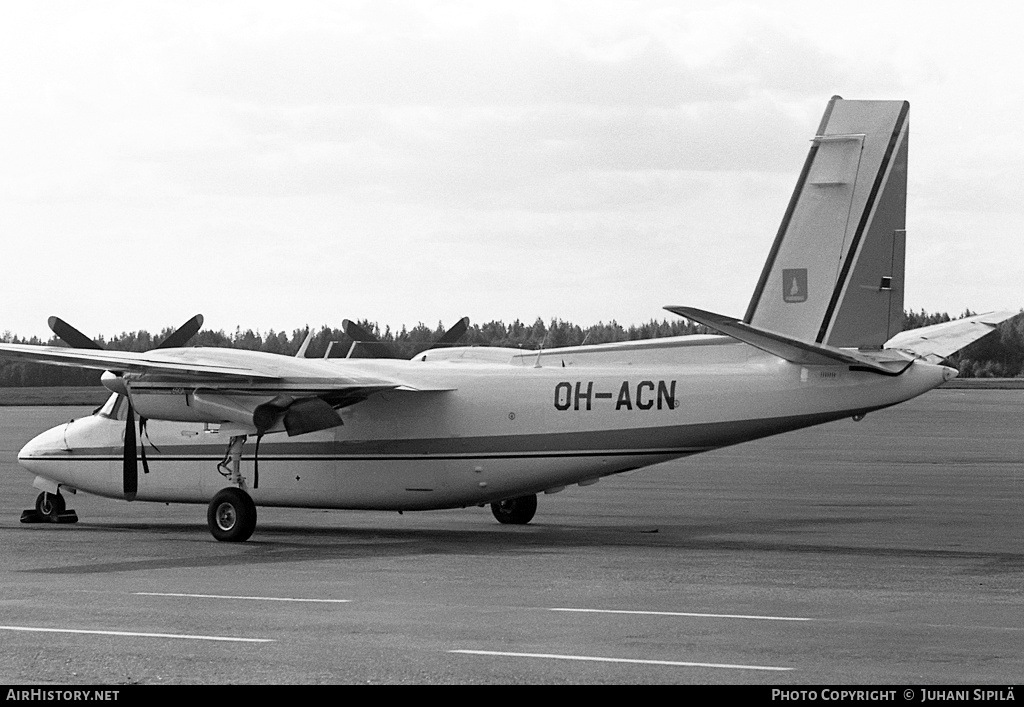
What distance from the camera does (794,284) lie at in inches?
898

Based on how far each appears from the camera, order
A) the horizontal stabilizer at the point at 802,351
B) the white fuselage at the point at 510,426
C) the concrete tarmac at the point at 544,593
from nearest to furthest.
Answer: the concrete tarmac at the point at 544,593
the horizontal stabilizer at the point at 802,351
the white fuselage at the point at 510,426

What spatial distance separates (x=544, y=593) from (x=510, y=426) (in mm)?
7034

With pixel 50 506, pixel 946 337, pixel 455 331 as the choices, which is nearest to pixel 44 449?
pixel 50 506

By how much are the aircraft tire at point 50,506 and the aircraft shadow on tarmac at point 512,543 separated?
0.54 m

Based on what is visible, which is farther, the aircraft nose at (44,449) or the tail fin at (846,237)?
the aircraft nose at (44,449)

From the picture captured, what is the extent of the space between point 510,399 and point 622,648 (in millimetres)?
11141

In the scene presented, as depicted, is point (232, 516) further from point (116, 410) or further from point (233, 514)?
point (116, 410)

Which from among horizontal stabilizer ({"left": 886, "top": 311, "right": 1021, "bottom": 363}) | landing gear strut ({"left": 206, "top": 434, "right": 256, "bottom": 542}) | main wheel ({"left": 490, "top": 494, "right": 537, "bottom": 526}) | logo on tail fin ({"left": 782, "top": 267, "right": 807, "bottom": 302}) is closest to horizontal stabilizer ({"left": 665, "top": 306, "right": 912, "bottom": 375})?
logo on tail fin ({"left": 782, "top": 267, "right": 807, "bottom": 302})

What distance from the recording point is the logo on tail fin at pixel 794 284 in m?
22.7

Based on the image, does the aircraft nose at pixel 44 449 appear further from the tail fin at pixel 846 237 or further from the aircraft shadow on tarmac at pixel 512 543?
the tail fin at pixel 846 237

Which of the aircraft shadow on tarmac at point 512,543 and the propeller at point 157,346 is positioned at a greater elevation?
the propeller at point 157,346

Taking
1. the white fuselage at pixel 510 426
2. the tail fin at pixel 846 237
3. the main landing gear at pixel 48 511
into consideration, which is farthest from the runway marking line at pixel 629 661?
the main landing gear at pixel 48 511

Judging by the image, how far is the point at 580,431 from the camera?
23.1 meters

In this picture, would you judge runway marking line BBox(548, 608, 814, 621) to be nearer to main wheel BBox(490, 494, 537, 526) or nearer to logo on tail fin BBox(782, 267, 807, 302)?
logo on tail fin BBox(782, 267, 807, 302)
